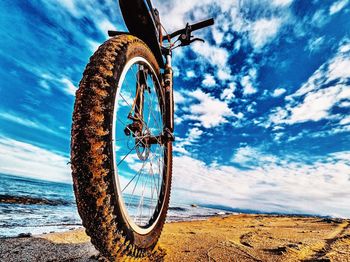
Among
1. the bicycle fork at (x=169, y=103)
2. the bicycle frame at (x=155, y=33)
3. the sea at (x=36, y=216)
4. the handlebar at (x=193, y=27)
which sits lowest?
the sea at (x=36, y=216)

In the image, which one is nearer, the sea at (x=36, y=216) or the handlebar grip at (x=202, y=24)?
the handlebar grip at (x=202, y=24)

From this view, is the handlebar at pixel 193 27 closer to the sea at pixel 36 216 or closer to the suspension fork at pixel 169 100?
the suspension fork at pixel 169 100

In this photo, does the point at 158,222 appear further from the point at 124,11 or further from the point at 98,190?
the point at 124,11

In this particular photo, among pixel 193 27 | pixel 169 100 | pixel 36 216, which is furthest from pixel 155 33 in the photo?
pixel 36 216

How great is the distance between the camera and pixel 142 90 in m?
2.72

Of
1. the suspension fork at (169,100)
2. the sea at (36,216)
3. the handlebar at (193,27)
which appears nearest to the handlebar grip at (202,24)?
the handlebar at (193,27)

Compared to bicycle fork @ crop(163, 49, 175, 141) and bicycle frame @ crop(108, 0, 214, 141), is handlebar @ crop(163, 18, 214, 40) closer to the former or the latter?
bicycle frame @ crop(108, 0, 214, 141)

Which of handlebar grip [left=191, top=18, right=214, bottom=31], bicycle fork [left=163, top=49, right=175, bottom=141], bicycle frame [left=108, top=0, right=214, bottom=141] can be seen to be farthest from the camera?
handlebar grip [left=191, top=18, right=214, bottom=31]

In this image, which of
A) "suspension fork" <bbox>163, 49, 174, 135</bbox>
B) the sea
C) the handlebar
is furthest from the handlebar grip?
the sea

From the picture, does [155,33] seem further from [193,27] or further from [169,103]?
[193,27]

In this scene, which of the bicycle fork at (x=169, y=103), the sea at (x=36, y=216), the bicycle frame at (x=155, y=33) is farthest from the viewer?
the sea at (x=36, y=216)

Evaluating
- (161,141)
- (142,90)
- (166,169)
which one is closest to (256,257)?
(166,169)

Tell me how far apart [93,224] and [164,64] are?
2.59 metres

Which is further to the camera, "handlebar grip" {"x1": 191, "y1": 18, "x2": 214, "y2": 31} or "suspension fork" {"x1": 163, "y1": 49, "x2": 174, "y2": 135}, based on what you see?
"handlebar grip" {"x1": 191, "y1": 18, "x2": 214, "y2": 31}
